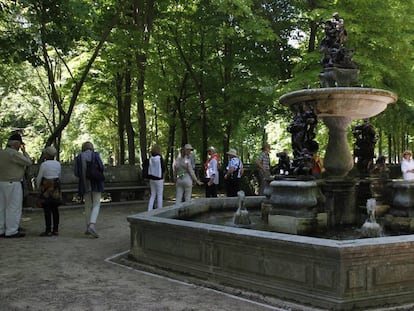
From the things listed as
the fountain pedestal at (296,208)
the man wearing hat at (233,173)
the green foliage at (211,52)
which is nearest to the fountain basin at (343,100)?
the fountain pedestal at (296,208)

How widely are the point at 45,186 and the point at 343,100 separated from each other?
589cm

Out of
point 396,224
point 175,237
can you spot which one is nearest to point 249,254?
point 175,237

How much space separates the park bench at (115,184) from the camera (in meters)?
15.3

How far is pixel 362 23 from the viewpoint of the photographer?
581 inches

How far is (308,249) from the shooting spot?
5.21 meters

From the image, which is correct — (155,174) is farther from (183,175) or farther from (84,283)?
(84,283)

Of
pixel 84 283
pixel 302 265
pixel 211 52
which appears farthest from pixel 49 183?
pixel 211 52

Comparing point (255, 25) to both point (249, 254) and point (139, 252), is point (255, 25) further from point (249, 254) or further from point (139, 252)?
point (249, 254)

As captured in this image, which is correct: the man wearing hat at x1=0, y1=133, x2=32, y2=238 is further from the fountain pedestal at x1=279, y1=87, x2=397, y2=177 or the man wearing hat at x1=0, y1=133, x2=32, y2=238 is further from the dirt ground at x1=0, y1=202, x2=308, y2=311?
the fountain pedestal at x1=279, y1=87, x2=397, y2=177

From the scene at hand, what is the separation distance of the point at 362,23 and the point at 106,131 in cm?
2528

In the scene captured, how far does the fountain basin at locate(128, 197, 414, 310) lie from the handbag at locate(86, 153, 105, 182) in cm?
336

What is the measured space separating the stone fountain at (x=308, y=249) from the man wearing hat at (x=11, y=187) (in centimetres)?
347

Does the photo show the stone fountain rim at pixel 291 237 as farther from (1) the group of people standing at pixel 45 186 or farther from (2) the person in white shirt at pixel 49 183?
(2) the person in white shirt at pixel 49 183

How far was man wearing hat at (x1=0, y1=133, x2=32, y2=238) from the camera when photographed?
9.87 metres
